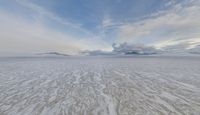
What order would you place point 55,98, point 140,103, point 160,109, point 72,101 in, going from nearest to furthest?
point 160,109 → point 140,103 → point 72,101 → point 55,98

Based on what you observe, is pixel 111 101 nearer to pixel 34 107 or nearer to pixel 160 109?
pixel 160 109

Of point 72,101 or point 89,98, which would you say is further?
point 89,98

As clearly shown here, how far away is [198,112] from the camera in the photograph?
12.3 ft

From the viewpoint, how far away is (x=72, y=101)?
4.84 meters

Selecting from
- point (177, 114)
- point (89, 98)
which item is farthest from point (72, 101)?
point (177, 114)

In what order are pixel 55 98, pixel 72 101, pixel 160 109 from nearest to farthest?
pixel 160 109 < pixel 72 101 < pixel 55 98

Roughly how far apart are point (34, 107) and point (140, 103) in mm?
4267

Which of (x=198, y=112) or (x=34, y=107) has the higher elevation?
(x=34, y=107)

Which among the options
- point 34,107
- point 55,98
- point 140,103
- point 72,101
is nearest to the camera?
point 34,107

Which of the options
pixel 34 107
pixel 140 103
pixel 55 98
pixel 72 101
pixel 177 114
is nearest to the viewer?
pixel 177 114

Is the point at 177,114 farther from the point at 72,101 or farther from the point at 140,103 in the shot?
the point at 72,101

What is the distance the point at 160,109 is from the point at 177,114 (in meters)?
0.51

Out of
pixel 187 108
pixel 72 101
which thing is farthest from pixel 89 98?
pixel 187 108

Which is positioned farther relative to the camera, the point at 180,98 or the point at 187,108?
the point at 180,98
